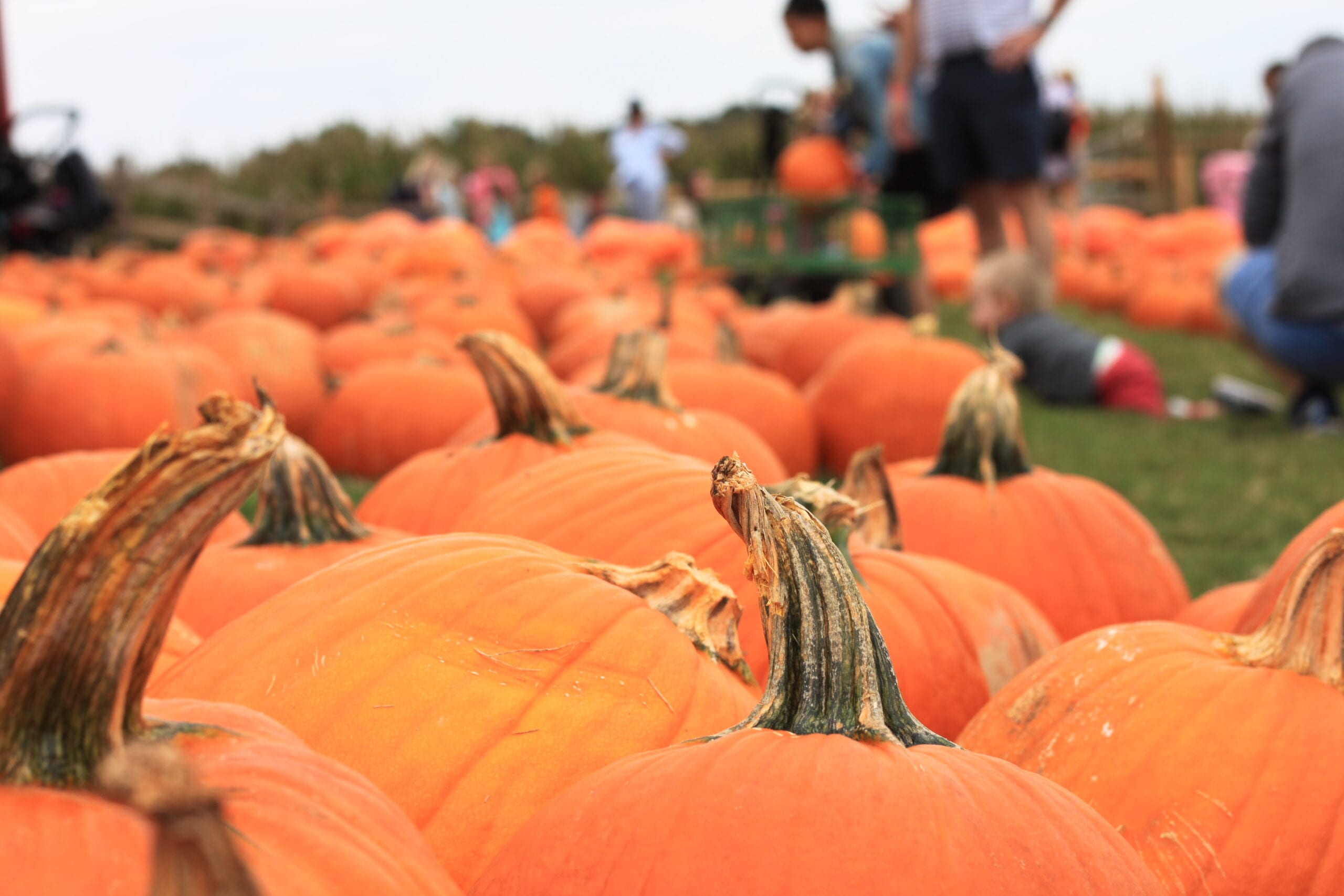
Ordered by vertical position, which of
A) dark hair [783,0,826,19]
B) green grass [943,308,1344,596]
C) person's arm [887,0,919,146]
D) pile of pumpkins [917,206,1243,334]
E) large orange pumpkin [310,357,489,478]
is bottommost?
pile of pumpkins [917,206,1243,334]

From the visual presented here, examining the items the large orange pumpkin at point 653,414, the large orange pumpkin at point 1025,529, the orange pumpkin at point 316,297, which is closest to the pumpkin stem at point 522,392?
the large orange pumpkin at point 653,414

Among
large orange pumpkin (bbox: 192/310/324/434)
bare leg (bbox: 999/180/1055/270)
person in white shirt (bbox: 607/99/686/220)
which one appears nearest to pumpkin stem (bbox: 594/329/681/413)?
large orange pumpkin (bbox: 192/310/324/434)

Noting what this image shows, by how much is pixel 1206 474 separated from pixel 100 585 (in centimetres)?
456

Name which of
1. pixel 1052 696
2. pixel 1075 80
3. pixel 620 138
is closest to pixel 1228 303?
pixel 1052 696

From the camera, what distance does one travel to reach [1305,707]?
50.0 inches

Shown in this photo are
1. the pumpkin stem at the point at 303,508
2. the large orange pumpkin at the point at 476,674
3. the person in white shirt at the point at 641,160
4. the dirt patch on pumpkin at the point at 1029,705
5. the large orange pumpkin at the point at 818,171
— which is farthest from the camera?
the person in white shirt at the point at 641,160

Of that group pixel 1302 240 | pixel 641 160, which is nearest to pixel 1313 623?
pixel 1302 240

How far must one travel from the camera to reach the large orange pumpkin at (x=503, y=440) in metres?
2.20

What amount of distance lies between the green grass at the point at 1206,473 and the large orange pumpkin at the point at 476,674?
2.36 metres

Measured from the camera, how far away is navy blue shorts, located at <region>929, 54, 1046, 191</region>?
627 cm

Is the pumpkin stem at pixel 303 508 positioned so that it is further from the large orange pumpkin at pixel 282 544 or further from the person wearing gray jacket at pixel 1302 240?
the person wearing gray jacket at pixel 1302 240

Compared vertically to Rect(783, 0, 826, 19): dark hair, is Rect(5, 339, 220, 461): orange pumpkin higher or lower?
lower

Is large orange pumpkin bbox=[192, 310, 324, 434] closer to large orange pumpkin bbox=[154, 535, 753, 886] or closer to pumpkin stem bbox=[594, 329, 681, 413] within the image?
pumpkin stem bbox=[594, 329, 681, 413]

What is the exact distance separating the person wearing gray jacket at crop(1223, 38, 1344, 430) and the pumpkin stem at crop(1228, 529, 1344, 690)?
386 centimetres
